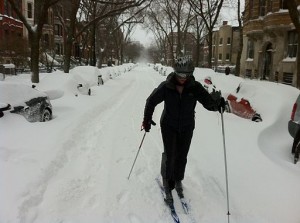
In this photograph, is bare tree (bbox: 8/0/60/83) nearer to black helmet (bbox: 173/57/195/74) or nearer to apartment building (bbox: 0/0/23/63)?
black helmet (bbox: 173/57/195/74)

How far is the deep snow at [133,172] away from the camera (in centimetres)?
443

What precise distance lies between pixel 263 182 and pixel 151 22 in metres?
47.1

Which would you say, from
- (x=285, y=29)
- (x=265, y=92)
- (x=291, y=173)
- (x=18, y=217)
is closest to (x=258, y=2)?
(x=285, y=29)

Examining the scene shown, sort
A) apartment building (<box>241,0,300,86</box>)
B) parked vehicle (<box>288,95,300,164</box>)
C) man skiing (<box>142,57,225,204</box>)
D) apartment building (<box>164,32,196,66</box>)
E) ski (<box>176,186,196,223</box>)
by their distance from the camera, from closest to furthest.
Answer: ski (<box>176,186,196,223</box>)
man skiing (<box>142,57,225,204</box>)
parked vehicle (<box>288,95,300,164</box>)
apartment building (<box>241,0,300,86</box>)
apartment building (<box>164,32,196,66</box>)

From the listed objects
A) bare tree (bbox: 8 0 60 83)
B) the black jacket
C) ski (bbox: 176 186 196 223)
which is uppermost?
bare tree (bbox: 8 0 60 83)

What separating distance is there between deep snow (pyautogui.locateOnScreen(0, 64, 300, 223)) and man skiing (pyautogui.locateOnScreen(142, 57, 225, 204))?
492 mm

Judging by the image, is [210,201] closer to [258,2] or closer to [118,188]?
[118,188]

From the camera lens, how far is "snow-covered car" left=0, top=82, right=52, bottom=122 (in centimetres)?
805

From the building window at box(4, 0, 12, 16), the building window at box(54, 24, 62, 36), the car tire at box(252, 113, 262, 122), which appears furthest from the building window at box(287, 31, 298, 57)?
the building window at box(54, 24, 62, 36)

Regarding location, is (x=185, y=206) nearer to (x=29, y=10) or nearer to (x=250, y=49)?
(x=250, y=49)

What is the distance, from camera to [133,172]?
5.83 m

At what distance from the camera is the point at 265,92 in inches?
403

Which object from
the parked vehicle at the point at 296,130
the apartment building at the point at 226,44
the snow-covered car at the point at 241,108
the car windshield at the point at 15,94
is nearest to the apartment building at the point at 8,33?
the car windshield at the point at 15,94

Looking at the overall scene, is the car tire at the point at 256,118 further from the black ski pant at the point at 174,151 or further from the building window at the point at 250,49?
the building window at the point at 250,49
